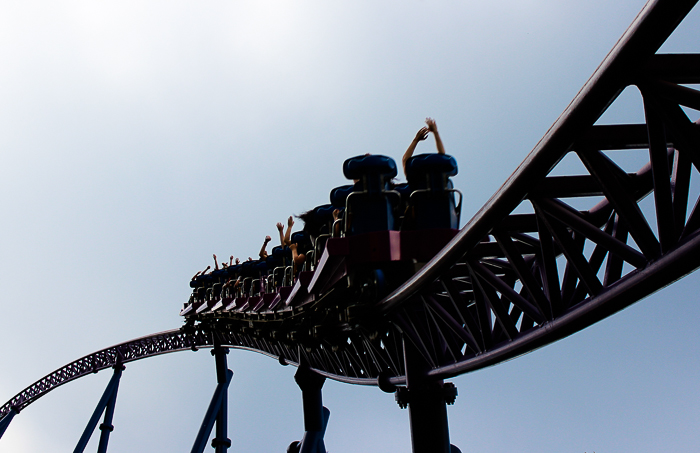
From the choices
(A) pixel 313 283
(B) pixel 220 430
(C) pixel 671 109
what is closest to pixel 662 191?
(C) pixel 671 109

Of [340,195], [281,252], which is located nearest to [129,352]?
[281,252]

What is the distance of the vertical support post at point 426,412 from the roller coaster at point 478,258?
2cm

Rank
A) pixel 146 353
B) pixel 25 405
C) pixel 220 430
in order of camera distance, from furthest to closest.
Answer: pixel 25 405
pixel 146 353
pixel 220 430

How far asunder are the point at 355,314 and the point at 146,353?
63.9ft

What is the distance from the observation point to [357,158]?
724 cm

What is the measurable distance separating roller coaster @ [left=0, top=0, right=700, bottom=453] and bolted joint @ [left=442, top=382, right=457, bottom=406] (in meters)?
0.03

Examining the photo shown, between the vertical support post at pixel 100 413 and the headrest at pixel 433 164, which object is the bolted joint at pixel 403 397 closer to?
the headrest at pixel 433 164

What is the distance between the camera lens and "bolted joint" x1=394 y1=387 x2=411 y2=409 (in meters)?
6.79

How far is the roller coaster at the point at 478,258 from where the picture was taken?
102 inches

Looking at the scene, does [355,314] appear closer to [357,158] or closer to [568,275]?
[357,158]

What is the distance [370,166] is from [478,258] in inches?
107

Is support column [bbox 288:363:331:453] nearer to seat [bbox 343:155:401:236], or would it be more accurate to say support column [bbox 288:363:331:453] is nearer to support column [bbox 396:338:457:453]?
support column [bbox 396:338:457:453]

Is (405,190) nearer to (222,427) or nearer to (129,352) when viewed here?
(222,427)

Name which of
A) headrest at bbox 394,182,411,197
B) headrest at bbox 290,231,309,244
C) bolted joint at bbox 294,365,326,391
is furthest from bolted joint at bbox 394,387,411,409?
bolted joint at bbox 294,365,326,391
